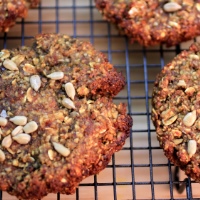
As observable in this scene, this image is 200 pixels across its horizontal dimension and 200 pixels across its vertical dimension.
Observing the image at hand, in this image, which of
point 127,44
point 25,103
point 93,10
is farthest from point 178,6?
point 25,103

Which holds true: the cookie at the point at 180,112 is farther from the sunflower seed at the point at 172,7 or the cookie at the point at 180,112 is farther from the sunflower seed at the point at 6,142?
the sunflower seed at the point at 6,142

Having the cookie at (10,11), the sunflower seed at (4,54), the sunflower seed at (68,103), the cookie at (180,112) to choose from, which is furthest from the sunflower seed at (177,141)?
the cookie at (10,11)

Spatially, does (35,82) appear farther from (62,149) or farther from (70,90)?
(62,149)

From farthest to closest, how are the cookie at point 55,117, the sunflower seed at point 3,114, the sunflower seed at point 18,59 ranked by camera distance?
1. the sunflower seed at point 18,59
2. the sunflower seed at point 3,114
3. the cookie at point 55,117

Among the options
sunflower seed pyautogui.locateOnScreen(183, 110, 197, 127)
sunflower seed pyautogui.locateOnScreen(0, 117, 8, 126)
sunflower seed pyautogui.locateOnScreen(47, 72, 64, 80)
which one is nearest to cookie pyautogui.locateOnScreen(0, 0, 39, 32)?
sunflower seed pyautogui.locateOnScreen(47, 72, 64, 80)

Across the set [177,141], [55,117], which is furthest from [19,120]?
[177,141]

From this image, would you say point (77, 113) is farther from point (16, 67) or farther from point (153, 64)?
point (153, 64)

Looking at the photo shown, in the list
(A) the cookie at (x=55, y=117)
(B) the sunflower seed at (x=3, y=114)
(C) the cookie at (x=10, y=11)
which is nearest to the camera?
(A) the cookie at (x=55, y=117)
